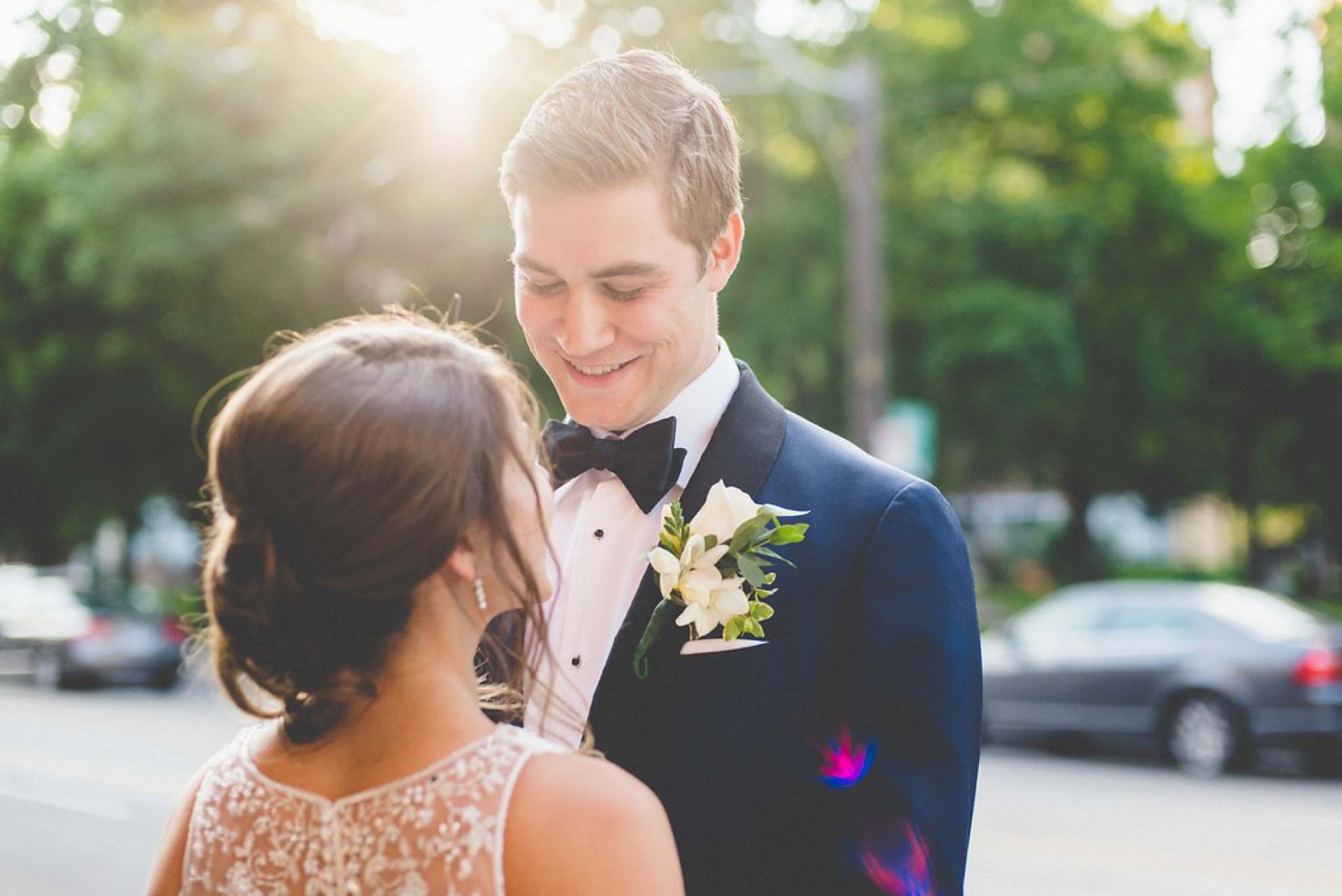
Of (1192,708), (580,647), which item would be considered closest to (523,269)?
(580,647)

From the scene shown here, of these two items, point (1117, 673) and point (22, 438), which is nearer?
point (1117, 673)

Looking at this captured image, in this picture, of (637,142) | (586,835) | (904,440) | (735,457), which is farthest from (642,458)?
(904,440)

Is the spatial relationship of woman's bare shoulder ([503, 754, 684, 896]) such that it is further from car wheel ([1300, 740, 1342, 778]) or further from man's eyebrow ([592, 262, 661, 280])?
car wheel ([1300, 740, 1342, 778])

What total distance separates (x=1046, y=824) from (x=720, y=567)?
820 cm

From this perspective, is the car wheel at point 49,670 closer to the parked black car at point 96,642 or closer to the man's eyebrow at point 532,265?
the parked black car at point 96,642

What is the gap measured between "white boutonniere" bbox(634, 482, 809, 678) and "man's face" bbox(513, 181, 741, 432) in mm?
229

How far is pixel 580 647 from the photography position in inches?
83.4

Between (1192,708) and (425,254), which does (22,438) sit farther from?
(1192,708)

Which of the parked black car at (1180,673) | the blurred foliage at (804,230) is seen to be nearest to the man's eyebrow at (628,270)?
the parked black car at (1180,673)

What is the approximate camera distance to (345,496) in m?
1.61

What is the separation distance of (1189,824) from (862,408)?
607 centimetres

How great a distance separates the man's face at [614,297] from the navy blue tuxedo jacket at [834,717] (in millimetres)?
293

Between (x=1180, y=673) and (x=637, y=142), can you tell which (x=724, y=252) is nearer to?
(x=637, y=142)

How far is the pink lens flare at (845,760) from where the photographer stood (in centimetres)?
184
